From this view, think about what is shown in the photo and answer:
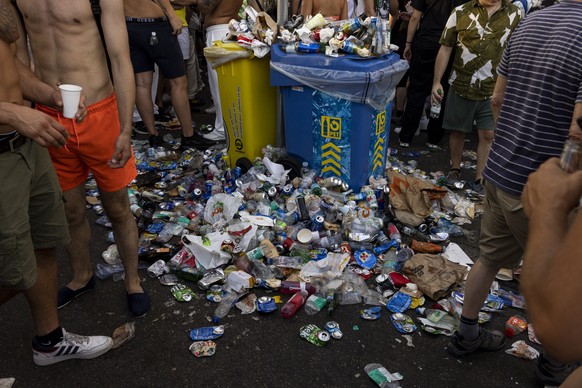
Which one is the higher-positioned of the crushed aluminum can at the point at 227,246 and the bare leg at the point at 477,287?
the bare leg at the point at 477,287

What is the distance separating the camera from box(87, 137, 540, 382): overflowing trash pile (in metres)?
3.05

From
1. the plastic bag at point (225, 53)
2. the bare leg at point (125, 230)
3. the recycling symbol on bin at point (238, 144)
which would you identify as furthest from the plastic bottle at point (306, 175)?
the bare leg at point (125, 230)

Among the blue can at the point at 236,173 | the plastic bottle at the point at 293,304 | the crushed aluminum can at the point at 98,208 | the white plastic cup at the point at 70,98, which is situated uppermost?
the white plastic cup at the point at 70,98

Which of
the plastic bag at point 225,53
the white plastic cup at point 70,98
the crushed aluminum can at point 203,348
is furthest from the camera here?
the plastic bag at point 225,53

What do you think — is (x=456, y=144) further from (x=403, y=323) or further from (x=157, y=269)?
(x=157, y=269)

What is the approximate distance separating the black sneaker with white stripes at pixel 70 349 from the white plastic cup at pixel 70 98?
122 centimetres

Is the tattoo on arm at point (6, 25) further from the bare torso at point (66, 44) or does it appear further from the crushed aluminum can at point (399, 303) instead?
the crushed aluminum can at point (399, 303)

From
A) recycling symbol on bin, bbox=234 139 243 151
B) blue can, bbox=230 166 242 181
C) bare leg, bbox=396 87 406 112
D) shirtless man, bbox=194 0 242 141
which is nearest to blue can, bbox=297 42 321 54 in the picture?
recycling symbol on bin, bbox=234 139 243 151

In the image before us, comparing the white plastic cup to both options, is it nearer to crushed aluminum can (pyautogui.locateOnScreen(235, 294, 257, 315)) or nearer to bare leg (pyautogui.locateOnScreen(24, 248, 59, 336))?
bare leg (pyautogui.locateOnScreen(24, 248, 59, 336))

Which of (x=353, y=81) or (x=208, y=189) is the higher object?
(x=353, y=81)

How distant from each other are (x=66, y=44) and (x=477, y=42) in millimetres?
3364

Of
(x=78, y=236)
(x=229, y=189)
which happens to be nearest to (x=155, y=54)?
(x=229, y=189)

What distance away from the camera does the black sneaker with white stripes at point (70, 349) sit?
2.49 m

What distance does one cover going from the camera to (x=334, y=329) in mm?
2809
